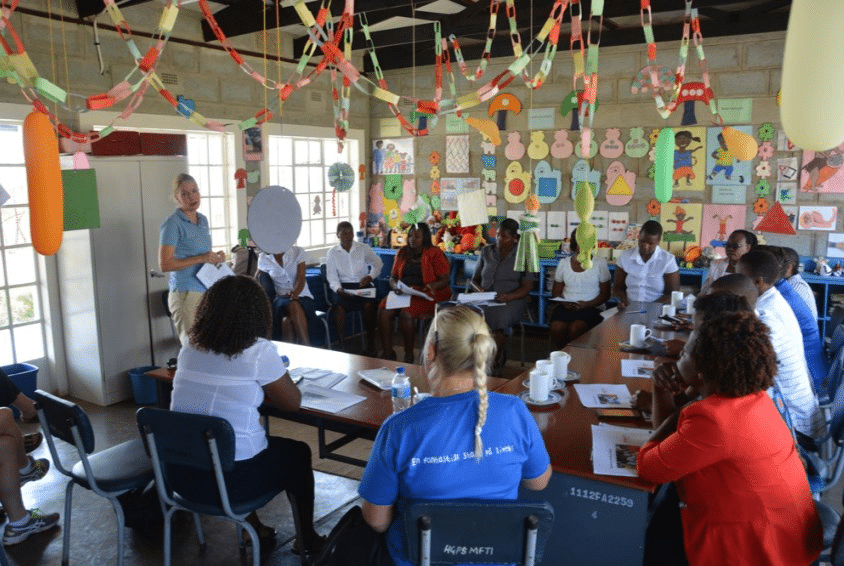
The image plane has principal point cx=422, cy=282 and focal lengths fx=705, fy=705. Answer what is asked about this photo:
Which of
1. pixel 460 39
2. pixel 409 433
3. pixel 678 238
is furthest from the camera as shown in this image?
pixel 460 39

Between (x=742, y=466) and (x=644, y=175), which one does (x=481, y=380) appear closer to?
(x=742, y=466)

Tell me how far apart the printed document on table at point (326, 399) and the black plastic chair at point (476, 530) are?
3.49ft

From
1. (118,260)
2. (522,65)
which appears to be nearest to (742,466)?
(522,65)

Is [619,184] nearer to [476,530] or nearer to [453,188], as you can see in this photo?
[453,188]

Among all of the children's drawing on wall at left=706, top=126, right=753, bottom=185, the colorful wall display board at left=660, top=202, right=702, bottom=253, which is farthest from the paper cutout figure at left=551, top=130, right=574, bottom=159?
the children's drawing on wall at left=706, top=126, right=753, bottom=185

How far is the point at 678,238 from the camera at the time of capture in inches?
260

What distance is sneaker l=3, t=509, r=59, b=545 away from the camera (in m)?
3.09

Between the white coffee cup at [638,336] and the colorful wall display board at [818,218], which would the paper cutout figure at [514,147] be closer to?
the colorful wall display board at [818,218]

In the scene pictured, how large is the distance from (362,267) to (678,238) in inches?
117

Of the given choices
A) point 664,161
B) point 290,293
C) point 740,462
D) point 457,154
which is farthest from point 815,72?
point 457,154

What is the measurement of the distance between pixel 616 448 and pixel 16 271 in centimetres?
442

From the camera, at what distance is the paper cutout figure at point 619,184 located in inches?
263

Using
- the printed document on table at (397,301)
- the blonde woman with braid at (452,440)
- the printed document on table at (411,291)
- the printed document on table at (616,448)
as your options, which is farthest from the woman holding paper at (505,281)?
the blonde woman with braid at (452,440)

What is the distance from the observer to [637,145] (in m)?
6.57
